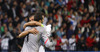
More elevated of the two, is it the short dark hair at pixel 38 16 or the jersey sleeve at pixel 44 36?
the short dark hair at pixel 38 16

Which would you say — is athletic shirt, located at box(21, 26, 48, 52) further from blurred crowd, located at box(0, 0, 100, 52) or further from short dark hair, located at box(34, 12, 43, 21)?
blurred crowd, located at box(0, 0, 100, 52)

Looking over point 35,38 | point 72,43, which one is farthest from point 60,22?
point 35,38

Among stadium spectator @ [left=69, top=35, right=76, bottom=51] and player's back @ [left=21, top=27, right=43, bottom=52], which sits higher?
stadium spectator @ [left=69, top=35, right=76, bottom=51]

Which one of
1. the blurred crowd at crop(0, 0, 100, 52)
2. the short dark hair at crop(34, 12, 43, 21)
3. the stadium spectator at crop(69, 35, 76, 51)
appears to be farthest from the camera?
the stadium spectator at crop(69, 35, 76, 51)

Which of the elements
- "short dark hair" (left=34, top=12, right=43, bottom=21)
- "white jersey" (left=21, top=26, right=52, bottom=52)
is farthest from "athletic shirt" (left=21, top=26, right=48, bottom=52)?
"short dark hair" (left=34, top=12, right=43, bottom=21)

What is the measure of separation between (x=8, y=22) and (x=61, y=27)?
2.79 metres

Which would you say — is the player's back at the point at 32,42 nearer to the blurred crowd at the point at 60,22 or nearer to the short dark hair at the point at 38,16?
the short dark hair at the point at 38,16

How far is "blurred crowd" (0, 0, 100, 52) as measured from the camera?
551 inches

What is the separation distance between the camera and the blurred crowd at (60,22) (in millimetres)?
14006

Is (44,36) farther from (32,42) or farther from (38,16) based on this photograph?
(38,16)

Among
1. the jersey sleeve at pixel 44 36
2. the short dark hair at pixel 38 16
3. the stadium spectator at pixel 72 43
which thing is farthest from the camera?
the stadium spectator at pixel 72 43


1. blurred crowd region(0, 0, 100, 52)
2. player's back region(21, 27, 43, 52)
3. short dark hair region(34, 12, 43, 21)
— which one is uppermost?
blurred crowd region(0, 0, 100, 52)

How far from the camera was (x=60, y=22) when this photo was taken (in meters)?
15.4

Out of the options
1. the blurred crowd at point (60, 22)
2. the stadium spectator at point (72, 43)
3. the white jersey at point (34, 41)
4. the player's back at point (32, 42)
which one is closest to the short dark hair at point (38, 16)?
the white jersey at point (34, 41)
